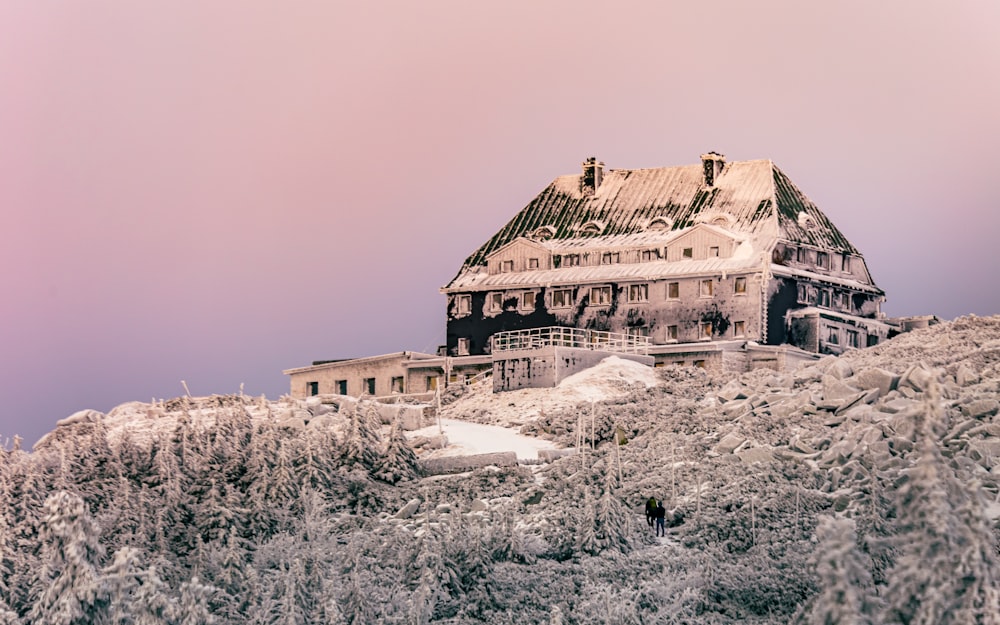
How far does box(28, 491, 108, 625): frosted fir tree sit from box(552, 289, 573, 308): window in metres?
42.0

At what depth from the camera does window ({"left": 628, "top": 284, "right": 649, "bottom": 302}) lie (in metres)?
89.9

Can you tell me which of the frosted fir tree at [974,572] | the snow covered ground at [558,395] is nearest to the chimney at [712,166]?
the snow covered ground at [558,395]

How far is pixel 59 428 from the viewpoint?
79.9 metres

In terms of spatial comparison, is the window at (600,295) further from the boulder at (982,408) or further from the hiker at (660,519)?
the hiker at (660,519)

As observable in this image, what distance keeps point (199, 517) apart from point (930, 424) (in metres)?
29.3

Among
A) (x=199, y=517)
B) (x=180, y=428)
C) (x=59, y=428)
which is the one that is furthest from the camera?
(x=59, y=428)

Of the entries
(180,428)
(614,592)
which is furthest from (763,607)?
(180,428)

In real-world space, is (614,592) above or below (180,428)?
below

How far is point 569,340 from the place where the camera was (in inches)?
3553

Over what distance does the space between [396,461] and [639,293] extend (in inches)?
943

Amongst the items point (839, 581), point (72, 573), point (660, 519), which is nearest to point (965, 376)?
point (660, 519)

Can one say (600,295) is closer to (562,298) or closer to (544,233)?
(562,298)

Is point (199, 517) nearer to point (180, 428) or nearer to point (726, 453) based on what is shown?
point (180, 428)

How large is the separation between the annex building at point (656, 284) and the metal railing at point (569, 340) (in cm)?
11
